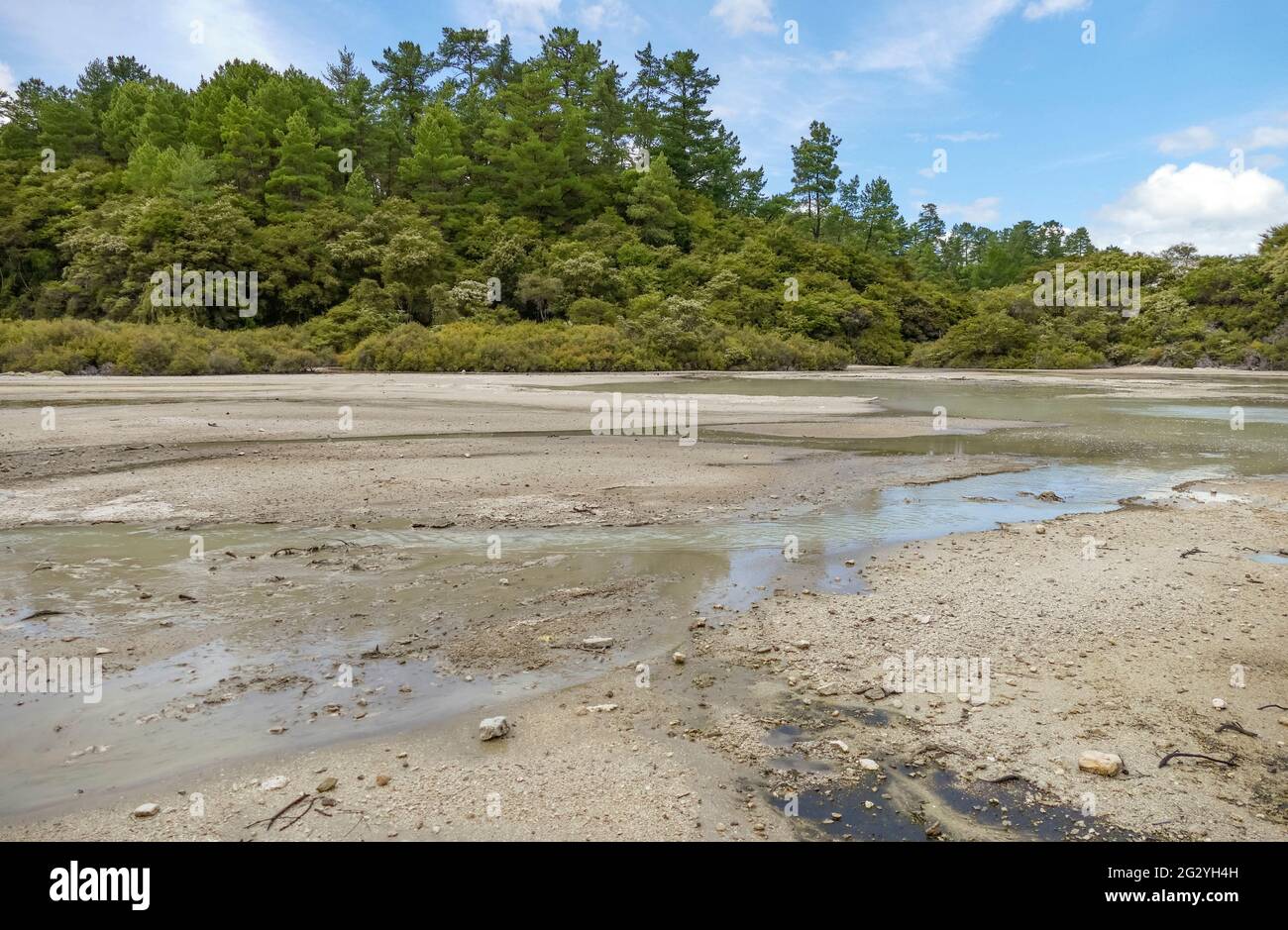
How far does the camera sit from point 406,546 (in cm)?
754

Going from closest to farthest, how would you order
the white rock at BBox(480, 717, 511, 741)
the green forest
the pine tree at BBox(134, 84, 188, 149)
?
the white rock at BBox(480, 717, 511, 741)
the green forest
the pine tree at BBox(134, 84, 188, 149)

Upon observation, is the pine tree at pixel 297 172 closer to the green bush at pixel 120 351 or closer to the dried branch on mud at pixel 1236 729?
the green bush at pixel 120 351

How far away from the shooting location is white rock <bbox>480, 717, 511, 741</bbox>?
3.75 m

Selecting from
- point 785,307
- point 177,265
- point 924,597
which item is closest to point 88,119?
point 177,265

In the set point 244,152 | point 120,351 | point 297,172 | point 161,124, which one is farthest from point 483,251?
point 161,124

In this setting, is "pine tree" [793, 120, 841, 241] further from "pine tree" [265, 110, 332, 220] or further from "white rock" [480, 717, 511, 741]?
"white rock" [480, 717, 511, 741]

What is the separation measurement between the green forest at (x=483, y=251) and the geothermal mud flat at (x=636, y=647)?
30811 millimetres

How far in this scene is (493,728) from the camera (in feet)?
12.4

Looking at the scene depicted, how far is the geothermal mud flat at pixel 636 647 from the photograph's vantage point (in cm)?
320

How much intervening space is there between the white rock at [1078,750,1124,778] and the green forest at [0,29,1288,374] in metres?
38.0

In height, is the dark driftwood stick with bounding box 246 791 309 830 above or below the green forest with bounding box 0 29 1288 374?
below

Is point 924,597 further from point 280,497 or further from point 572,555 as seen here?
point 280,497

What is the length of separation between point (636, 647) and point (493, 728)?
58.7 inches

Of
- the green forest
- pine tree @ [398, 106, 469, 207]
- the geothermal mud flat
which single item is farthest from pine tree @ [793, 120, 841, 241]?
the geothermal mud flat
